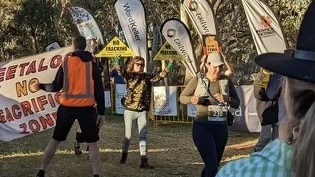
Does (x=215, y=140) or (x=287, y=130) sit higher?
(x=287, y=130)

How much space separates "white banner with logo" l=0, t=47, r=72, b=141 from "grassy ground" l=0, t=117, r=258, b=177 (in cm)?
51

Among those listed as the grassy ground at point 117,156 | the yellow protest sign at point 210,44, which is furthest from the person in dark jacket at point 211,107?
the yellow protest sign at point 210,44

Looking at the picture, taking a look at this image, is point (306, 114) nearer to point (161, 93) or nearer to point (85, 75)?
point (85, 75)

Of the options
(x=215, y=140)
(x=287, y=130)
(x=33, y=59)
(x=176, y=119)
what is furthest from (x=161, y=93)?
(x=287, y=130)

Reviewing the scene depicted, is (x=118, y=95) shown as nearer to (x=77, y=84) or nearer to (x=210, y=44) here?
(x=210, y=44)

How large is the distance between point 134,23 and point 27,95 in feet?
18.5

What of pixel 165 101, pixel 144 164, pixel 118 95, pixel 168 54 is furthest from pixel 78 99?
pixel 118 95

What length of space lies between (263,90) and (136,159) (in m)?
2.82

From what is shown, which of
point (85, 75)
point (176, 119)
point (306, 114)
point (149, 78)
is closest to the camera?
point (306, 114)

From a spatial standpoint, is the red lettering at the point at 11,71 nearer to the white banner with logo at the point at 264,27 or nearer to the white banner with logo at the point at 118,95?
the white banner with logo at the point at 264,27

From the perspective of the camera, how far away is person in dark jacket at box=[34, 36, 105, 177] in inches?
307

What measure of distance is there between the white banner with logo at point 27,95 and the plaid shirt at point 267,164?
357 inches

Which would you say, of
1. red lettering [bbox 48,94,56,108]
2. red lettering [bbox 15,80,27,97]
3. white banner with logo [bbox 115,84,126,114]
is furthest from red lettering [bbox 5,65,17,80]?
white banner with logo [bbox 115,84,126,114]

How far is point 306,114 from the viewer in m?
1.39
